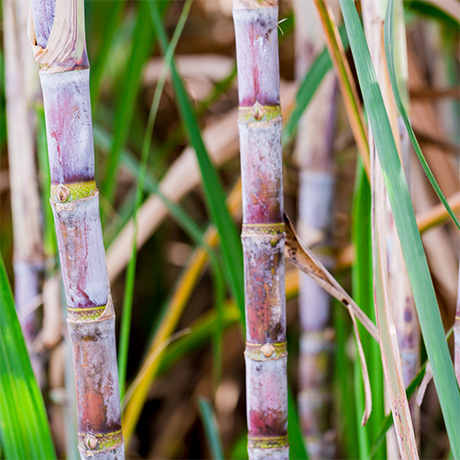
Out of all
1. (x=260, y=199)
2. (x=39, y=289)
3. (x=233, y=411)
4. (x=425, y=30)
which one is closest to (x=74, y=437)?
(x=39, y=289)

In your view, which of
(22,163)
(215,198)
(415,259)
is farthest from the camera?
(22,163)

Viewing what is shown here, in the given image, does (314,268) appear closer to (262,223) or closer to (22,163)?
(262,223)

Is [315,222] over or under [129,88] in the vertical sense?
under

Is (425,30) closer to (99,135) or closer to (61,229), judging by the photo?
(99,135)

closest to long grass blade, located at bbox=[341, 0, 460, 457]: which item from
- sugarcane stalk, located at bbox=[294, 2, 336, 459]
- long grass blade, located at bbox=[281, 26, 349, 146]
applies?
long grass blade, located at bbox=[281, 26, 349, 146]

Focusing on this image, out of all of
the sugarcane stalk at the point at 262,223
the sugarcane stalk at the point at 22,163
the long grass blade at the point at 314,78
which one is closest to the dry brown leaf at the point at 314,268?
the sugarcane stalk at the point at 262,223

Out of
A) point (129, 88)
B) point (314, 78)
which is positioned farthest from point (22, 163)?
point (314, 78)
